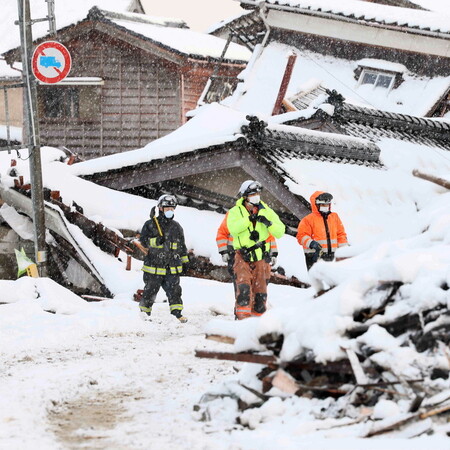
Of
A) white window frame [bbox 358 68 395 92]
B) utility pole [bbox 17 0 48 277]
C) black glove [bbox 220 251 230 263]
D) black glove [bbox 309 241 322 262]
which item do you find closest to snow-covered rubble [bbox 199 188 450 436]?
black glove [bbox 220 251 230 263]

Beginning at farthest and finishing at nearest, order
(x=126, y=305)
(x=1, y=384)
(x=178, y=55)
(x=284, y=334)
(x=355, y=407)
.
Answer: (x=178, y=55) → (x=126, y=305) → (x=1, y=384) → (x=284, y=334) → (x=355, y=407)

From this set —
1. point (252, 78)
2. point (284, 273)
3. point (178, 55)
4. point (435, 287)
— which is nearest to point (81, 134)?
point (178, 55)

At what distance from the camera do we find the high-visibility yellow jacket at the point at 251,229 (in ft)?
27.8

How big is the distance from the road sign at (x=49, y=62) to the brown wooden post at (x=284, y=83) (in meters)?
8.07

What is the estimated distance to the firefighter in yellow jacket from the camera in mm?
8422

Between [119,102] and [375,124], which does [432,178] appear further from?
[119,102]

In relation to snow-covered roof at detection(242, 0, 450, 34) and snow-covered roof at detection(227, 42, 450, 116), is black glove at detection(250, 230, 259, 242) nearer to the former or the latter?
snow-covered roof at detection(227, 42, 450, 116)

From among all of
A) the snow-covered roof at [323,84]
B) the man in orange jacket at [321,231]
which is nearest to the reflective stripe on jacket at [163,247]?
the man in orange jacket at [321,231]

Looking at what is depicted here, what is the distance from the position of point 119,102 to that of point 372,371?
2185 centimetres

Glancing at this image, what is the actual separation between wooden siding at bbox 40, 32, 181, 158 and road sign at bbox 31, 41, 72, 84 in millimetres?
12982

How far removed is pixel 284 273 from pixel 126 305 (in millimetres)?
3019

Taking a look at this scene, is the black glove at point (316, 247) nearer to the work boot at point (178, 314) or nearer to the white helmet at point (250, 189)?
the white helmet at point (250, 189)

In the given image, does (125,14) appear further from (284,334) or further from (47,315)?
(284,334)

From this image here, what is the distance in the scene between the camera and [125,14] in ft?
97.2
